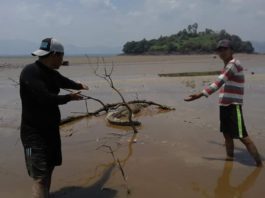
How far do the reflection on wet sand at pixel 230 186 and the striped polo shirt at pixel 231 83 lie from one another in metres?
1.05

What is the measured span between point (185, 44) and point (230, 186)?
9022 centimetres

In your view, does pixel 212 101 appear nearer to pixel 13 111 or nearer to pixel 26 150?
pixel 13 111

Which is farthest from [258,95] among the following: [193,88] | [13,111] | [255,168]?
[255,168]

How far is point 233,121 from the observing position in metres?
6.72

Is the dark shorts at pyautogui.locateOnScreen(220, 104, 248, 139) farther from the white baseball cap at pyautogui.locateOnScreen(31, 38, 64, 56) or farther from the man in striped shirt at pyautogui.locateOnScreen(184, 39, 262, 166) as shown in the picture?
the white baseball cap at pyautogui.locateOnScreen(31, 38, 64, 56)

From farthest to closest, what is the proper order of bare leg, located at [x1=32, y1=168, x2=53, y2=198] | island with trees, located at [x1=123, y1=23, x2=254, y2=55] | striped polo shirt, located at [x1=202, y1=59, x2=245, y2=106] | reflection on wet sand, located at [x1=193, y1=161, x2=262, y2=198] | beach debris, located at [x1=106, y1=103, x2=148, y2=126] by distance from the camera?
island with trees, located at [x1=123, y1=23, x2=254, y2=55], beach debris, located at [x1=106, y1=103, x2=148, y2=126], striped polo shirt, located at [x1=202, y1=59, x2=245, y2=106], reflection on wet sand, located at [x1=193, y1=161, x2=262, y2=198], bare leg, located at [x1=32, y1=168, x2=53, y2=198]

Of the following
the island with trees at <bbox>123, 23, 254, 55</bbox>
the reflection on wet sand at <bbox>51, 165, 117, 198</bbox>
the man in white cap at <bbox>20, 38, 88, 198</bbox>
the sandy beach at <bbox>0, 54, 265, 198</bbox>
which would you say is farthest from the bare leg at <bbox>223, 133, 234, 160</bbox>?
the island with trees at <bbox>123, 23, 254, 55</bbox>

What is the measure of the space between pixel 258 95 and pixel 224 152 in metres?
8.27

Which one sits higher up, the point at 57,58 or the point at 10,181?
the point at 57,58

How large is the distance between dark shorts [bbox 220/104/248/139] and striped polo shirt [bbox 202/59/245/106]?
0.09m

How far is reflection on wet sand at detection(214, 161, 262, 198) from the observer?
5.60 m

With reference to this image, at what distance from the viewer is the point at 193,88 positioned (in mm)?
18641

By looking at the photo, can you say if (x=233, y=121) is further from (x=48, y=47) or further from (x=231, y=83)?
(x=48, y=47)

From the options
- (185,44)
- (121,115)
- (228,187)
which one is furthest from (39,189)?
(185,44)
